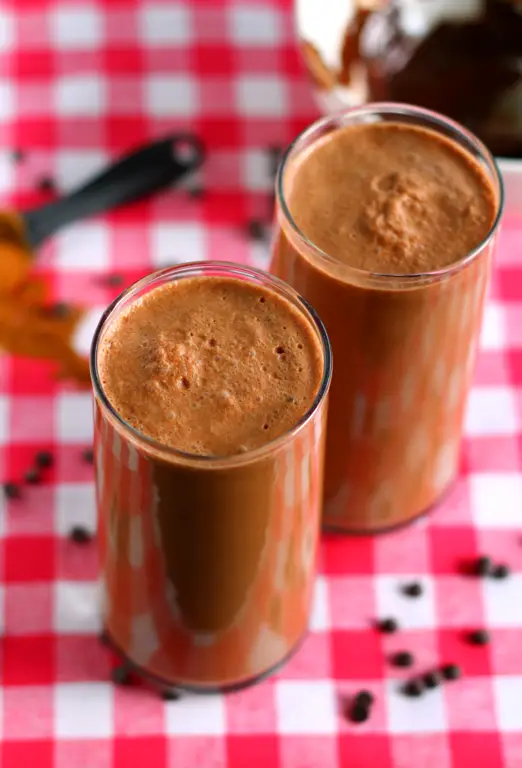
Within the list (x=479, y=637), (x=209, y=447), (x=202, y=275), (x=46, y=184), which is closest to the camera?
(x=209, y=447)

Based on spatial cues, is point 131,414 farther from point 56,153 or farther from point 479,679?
point 56,153

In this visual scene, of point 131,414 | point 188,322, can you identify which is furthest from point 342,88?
point 131,414

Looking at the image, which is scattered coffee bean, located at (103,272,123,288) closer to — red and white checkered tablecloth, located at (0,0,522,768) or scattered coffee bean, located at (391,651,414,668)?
red and white checkered tablecloth, located at (0,0,522,768)

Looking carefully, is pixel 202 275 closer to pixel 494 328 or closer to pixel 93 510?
pixel 93 510

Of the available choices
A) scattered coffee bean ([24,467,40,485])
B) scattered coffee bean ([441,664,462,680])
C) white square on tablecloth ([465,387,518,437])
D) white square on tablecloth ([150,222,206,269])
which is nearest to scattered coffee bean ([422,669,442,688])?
scattered coffee bean ([441,664,462,680])

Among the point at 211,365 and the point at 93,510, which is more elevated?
the point at 211,365

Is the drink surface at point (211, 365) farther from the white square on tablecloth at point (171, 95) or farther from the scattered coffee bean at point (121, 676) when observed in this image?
the white square on tablecloth at point (171, 95)

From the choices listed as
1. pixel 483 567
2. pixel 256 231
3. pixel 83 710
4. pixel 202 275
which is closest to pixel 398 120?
pixel 202 275
